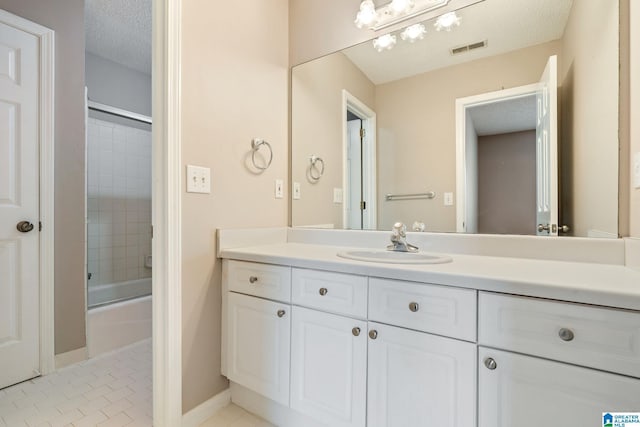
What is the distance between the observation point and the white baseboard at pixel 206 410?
1271mm

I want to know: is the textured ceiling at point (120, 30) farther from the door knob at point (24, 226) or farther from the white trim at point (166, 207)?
the door knob at point (24, 226)

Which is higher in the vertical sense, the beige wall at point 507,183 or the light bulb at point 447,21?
the light bulb at point 447,21

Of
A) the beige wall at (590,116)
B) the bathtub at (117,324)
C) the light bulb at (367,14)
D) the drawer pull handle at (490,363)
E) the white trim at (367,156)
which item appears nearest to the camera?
the drawer pull handle at (490,363)

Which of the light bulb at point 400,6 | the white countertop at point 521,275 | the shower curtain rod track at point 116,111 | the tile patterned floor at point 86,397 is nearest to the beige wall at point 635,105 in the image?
the white countertop at point 521,275

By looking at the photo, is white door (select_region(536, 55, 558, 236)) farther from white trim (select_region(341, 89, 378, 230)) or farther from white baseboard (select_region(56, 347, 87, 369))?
white baseboard (select_region(56, 347, 87, 369))

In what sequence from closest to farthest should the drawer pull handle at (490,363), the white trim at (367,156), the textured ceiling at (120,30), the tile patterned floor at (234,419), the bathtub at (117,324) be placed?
Result: the drawer pull handle at (490,363) → the tile patterned floor at (234,419) → the white trim at (367,156) → the bathtub at (117,324) → the textured ceiling at (120,30)

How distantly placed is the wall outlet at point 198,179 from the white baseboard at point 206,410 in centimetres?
97

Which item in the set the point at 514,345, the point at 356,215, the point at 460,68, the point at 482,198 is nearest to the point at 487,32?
the point at 460,68

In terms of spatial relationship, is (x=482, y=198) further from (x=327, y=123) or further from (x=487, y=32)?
(x=327, y=123)

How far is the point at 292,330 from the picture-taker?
1190 mm

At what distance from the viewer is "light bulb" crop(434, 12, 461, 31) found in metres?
1.42

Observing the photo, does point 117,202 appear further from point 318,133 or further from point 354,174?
point 354,174

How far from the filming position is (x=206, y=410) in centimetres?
134

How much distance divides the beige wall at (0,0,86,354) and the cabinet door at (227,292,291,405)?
1194 mm
